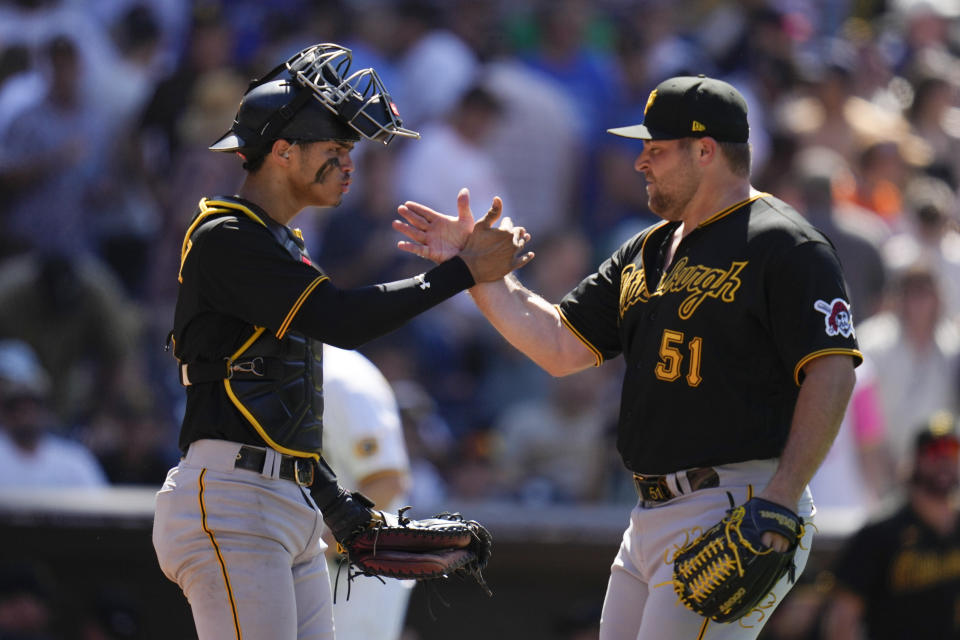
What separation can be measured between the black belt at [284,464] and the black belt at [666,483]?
0.97 m

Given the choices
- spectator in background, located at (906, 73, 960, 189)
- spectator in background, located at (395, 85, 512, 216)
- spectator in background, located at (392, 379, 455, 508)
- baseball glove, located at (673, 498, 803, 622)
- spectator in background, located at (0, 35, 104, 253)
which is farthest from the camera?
spectator in background, located at (906, 73, 960, 189)

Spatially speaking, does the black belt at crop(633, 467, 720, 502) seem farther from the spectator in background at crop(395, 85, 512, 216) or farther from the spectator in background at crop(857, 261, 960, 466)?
the spectator in background at crop(395, 85, 512, 216)

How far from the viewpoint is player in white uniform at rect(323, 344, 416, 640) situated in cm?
534

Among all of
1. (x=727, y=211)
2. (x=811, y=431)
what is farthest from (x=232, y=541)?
(x=727, y=211)

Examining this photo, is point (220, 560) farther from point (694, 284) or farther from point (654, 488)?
point (694, 284)

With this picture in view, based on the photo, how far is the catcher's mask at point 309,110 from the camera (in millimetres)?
4070

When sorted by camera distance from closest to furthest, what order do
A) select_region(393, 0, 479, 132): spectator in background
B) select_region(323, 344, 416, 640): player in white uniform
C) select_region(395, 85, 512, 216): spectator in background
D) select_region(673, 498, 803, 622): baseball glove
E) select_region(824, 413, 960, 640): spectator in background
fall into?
1. select_region(673, 498, 803, 622): baseball glove
2. select_region(323, 344, 416, 640): player in white uniform
3. select_region(824, 413, 960, 640): spectator in background
4. select_region(395, 85, 512, 216): spectator in background
5. select_region(393, 0, 479, 132): spectator in background

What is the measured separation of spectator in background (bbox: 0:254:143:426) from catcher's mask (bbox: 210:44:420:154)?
499cm

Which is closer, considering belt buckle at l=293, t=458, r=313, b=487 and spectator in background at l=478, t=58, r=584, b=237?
belt buckle at l=293, t=458, r=313, b=487

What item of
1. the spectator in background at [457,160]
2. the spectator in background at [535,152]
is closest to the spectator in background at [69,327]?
the spectator in background at [457,160]

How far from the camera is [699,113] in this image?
4227 millimetres

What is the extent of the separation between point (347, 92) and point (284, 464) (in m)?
1.07

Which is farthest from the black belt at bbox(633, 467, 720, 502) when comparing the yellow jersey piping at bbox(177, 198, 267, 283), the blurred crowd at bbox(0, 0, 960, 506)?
the blurred crowd at bbox(0, 0, 960, 506)

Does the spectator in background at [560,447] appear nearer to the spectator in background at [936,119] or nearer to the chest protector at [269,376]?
the spectator in background at [936,119]
